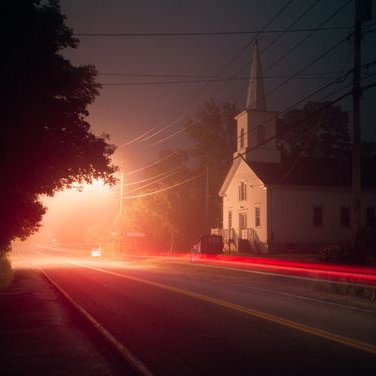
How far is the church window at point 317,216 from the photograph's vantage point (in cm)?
4272

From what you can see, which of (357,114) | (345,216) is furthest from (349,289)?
(345,216)

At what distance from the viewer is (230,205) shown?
49906 millimetres

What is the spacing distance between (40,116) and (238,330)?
26.5 feet

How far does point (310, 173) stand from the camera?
45281 mm

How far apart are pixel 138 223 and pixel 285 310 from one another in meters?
55.3

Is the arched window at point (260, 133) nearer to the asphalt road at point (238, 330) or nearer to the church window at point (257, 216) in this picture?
the church window at point (257, 216)

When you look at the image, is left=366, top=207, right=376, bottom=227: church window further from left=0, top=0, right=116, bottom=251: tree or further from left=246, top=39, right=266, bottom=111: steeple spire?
left=0, top=0, right=116, bottom=251: tree

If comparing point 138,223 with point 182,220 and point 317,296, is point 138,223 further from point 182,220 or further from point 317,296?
point 317,296

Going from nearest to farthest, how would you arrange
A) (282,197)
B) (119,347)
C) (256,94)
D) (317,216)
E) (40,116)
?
1. (119,347)
2. (40,116)
3. (282,197)
4. (317,216)
5. (256,94)

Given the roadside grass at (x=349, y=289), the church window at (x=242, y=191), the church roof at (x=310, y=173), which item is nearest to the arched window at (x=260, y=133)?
the church roof at (x=310, y=173)

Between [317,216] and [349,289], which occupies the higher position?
[317,216]

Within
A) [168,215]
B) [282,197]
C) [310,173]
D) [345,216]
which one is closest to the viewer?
[282,197]

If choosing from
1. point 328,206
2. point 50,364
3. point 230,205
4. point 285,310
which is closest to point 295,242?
point 328,206

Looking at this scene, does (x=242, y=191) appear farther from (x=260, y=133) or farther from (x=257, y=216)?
(x=260, y=133)
